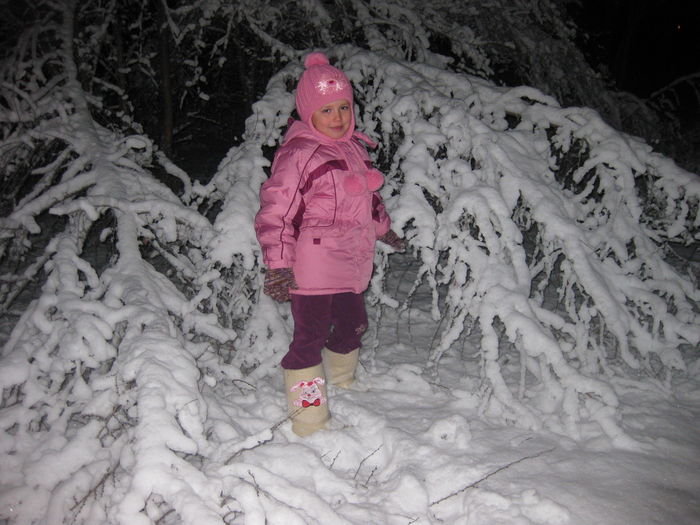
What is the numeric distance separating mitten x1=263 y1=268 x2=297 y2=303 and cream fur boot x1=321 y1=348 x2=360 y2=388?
2.46 feet

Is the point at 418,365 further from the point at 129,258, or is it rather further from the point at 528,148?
the point at 129,258

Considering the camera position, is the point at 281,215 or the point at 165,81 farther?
the point at 165,81

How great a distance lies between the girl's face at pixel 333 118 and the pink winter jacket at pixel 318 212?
4 centimetres

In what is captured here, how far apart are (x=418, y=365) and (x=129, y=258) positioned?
1.82 meters

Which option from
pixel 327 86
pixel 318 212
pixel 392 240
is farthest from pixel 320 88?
Result: pixel 392 240

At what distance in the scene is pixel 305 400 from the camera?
2.22 meters

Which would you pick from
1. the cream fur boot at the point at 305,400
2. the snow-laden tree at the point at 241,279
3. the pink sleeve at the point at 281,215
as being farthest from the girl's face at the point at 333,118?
the cream fur boot at the point at 305,400

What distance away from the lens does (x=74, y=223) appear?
7.27 feet

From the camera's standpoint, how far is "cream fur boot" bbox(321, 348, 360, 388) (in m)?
2.62

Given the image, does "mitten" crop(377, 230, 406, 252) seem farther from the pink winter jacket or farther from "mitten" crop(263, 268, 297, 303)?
"mitten" crop(263, 268, 297, 303)

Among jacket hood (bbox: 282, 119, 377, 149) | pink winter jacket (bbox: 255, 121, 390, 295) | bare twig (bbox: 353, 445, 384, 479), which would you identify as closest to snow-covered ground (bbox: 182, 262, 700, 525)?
bare twig (bbox: 353, 445, 384, 479)

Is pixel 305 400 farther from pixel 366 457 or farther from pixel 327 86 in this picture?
pixel 327 86

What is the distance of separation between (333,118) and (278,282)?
81cm

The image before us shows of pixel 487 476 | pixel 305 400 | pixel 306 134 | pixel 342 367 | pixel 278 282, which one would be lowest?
pixel 342 367
